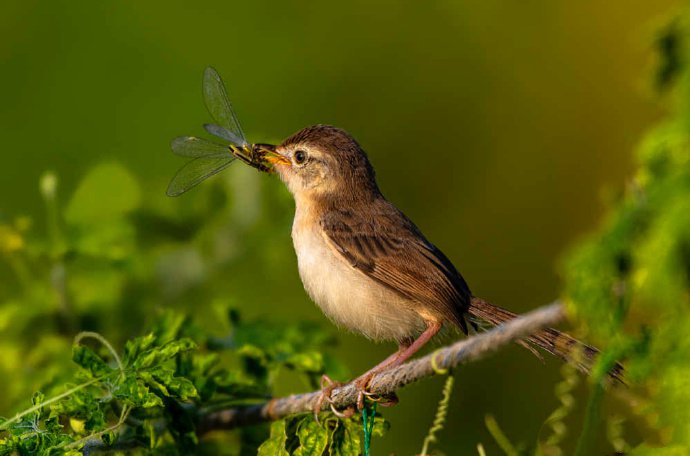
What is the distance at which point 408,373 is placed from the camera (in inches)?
84.7

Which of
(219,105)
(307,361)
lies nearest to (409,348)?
(307,361)

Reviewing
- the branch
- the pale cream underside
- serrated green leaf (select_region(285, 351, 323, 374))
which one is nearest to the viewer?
the branch

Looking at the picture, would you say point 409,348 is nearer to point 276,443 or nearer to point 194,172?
point 276,443

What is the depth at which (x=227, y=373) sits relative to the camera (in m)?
3.01

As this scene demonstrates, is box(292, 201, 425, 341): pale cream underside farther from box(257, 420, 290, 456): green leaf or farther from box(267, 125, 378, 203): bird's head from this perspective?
box(257, 420, 290, 456): green leaf

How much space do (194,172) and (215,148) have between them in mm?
253

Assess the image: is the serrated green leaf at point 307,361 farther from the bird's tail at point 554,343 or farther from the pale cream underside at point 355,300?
the bird's tail at point 554,343

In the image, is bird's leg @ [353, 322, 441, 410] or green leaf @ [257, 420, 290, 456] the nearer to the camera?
green leaf @ [257, 420, 290, 456]

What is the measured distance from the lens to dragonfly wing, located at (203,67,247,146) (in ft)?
12.1

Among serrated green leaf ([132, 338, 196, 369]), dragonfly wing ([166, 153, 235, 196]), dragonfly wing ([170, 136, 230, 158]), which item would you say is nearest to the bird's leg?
serrated green leaf ([132, 338, 196, 369])

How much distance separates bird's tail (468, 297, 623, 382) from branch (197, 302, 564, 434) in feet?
0.82

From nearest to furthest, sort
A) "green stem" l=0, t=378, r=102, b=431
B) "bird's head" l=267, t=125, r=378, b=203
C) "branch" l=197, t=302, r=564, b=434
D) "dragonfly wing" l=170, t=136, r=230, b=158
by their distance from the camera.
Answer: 1. "branch" l=197, t=302, r=564, b=434
2. "green stem" l=0, t=378, r=102, b=431
3. "dragonfly wing" l=170, t=136, r=230, b=158
4. "bird's head" l=267, t=125, r=378, b=203

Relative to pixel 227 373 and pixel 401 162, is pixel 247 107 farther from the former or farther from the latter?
pixel 227 373

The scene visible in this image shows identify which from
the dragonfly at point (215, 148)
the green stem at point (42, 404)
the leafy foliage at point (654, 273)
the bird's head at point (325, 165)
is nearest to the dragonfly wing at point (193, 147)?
the dragonfly at point (215, 148)
